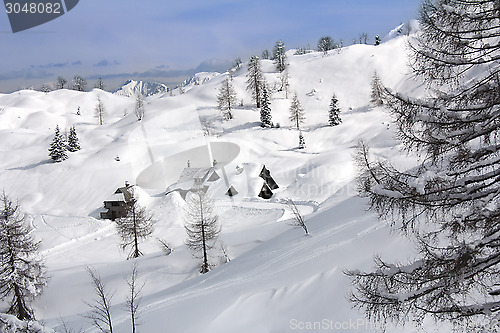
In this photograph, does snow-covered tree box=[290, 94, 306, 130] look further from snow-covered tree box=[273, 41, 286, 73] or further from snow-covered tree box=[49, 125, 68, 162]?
snow-covered tree box=[49, 125, 68, 162]

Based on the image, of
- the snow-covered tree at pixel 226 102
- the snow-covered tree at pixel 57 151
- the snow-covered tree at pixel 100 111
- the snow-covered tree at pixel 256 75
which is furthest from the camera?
the snow-covered tree at pixel 100 111

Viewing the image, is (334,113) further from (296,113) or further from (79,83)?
(79,83)

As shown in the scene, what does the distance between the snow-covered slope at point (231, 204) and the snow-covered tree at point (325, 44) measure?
8.08 metres

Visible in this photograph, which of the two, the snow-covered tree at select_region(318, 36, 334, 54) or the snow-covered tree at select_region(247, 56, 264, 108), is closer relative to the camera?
the snow-covered tree at select_region(247, 56, 264, 108)

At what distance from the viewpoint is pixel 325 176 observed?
3938 centimetres

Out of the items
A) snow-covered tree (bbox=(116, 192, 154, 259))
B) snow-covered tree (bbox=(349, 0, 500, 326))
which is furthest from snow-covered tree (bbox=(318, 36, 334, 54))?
snow-covered tree (bbox=(349, 0, 500, 326))

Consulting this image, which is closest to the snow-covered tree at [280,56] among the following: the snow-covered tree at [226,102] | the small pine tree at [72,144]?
the snow-covered tree at [226,102]

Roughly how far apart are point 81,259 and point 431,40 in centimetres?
3069

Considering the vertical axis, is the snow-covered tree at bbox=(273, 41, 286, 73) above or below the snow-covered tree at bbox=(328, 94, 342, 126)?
above

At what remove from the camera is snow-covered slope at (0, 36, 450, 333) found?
452 inches

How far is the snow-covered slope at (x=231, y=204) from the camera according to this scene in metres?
11.5

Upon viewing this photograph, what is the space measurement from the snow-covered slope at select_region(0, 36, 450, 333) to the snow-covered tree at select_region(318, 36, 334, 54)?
8075 mm

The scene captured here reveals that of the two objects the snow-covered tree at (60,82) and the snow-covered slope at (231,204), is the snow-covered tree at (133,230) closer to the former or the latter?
the snow-covered slope at (231,204)

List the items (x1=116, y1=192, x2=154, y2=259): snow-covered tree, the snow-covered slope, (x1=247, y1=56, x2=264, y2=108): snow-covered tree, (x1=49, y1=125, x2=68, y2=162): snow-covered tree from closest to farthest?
the snow-covered slope → (x1=116, y1=192, x2=154, y2=259): snow-covered tree → (x1=49, y1=125, x2=68, y2=162): snow-covered tree → (x1=247, y1=56, x2=264, y2=108): snow-covered tree
